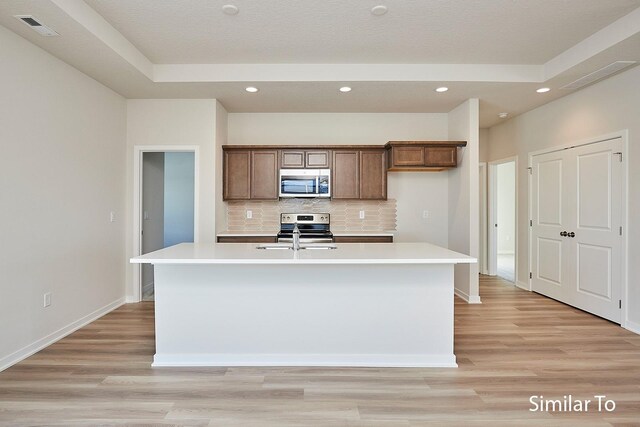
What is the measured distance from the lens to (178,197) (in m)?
7.32

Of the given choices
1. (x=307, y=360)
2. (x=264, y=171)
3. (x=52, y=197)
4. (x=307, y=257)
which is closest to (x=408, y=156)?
(x=264, y=171)

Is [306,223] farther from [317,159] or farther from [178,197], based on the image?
[178,197]

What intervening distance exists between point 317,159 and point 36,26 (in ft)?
10.4

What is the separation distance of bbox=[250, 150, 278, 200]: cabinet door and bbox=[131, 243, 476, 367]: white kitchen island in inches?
93.0

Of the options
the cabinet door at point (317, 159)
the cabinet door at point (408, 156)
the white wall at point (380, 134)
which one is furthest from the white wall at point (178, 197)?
the cabinet door at point (408, 156)

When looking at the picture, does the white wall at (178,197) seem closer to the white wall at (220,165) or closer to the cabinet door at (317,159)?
the white wall at (220,165)

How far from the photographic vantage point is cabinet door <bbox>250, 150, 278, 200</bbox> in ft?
16.3

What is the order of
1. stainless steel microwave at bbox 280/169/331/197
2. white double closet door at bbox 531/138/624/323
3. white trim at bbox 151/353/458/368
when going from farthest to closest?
stainless steel microwave at bbox 280/169/331/197
white double closet door at bbox 531/138/624/323
white trim at bbox 151/353/458/368

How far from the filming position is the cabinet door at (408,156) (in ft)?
15.5

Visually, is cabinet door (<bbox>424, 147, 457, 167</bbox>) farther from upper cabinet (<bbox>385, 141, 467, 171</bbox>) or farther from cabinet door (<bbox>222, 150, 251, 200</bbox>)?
cabinet door (<bbox>222, 150, 251, 200</bbox>)

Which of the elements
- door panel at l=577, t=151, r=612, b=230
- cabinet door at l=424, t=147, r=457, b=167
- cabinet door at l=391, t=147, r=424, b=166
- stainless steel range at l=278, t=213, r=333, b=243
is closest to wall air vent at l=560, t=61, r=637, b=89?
door panel at l=577, t=151, r=612, b=230

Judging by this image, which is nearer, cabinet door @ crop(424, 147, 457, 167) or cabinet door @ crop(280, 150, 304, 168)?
cabinet door @ crop(424, 147, 457, 167)

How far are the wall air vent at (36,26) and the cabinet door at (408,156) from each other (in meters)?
3.70

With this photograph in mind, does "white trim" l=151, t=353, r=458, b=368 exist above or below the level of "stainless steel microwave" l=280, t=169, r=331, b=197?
below
